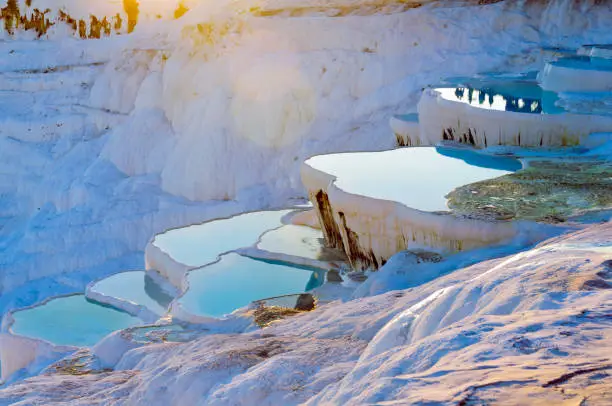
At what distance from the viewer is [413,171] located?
7.64 meters

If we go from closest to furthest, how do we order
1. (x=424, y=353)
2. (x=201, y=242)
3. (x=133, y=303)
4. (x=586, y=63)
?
(x=424, y=353) → (x=133, y=303) → (x=201, y=242) → (x=586, y=63)

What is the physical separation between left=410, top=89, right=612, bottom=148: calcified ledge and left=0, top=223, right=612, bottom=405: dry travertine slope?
12.9ft

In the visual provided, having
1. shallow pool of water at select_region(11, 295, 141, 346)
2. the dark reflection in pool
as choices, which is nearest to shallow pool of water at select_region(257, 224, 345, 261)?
the dark reflection in pool

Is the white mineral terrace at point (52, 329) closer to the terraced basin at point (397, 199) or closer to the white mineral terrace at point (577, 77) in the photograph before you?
the terraced basin at point (397, 199)

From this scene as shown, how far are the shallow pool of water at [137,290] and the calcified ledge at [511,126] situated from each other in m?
3.76

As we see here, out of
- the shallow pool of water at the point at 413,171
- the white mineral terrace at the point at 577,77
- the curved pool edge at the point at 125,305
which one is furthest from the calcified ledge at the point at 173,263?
the white mineral terrace at the point at 577,77

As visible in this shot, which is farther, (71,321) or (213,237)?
(213,237)

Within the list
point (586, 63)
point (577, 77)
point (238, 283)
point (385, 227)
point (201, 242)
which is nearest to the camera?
point (385, 227)

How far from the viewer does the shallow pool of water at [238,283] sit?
6.98m

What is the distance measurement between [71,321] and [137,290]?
0.78 metres

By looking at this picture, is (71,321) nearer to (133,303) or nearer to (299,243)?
(133,303)

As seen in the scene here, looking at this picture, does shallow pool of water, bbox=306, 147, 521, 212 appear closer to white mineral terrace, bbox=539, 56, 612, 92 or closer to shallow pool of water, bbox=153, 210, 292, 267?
shallow pool of water, bbox=153, 210, 292, 267

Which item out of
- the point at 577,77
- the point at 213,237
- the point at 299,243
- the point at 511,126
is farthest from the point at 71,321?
the point at 577,77

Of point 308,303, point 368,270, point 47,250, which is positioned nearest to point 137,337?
point 308,303
